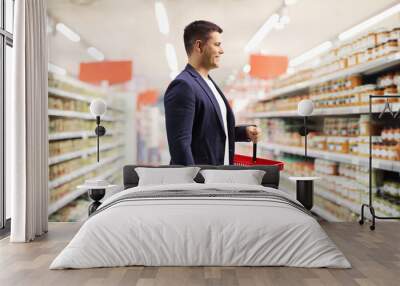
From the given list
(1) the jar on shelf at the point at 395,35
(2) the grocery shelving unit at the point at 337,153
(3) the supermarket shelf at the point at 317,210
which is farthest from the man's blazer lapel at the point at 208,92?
(1) the jar on shelf at the point at 395,35

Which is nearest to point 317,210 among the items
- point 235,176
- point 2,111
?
point 235,176

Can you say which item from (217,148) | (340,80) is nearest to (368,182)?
(340,80)

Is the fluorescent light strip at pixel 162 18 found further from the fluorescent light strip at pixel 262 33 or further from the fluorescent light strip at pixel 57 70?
the fluorescent light strip at pixel 57 70

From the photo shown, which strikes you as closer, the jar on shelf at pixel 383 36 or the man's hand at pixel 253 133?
the jar on shelf at pixel 383 36

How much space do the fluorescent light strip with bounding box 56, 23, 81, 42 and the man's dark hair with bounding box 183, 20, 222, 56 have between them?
1278mm

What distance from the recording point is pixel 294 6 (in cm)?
663

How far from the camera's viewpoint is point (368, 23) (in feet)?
21.2

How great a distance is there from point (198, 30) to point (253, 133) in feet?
4.44

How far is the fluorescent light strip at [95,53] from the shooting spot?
6.65 metres

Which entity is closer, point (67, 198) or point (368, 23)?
point (368, 23)

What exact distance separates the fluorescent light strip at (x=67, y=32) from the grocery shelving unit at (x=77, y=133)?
0.47 metres

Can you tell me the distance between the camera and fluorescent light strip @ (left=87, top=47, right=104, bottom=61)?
6.65 m

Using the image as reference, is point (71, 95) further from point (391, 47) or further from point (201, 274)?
point (391, 47)

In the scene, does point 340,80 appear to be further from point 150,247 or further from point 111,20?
point 150,247
